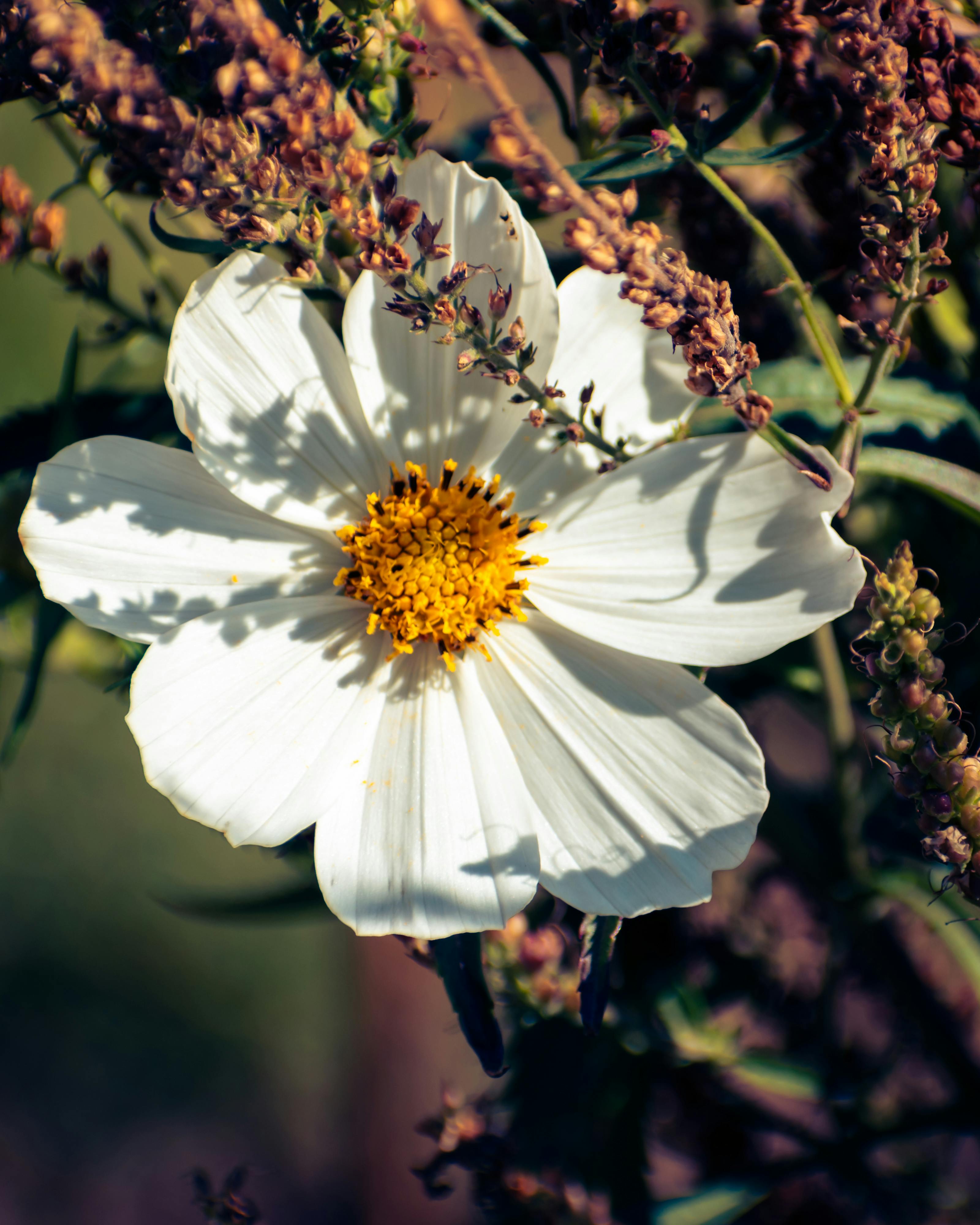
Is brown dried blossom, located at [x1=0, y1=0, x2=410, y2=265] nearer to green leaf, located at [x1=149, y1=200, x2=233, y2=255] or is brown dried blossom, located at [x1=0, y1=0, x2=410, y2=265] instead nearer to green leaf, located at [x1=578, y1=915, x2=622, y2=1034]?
green leaf, located at [x1=149, y1=200, x2=233, y2=255]

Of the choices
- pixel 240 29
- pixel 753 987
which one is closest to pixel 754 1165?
pixel 753 987

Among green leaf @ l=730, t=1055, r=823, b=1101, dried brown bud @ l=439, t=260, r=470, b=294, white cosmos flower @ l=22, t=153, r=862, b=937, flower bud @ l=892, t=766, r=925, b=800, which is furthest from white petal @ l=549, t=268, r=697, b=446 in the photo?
green leaf @ l=730, t=1055, r=823, b=1101

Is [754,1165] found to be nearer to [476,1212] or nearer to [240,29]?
[476,1212]

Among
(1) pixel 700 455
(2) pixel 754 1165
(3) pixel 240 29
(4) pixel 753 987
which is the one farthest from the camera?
(4) pixel 753 987

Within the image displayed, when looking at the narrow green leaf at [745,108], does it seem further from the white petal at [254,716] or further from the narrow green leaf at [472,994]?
the narrow green leaf at [472,994]

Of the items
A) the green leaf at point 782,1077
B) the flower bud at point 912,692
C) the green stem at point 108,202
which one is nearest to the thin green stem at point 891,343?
the flower bud at point 912,692
